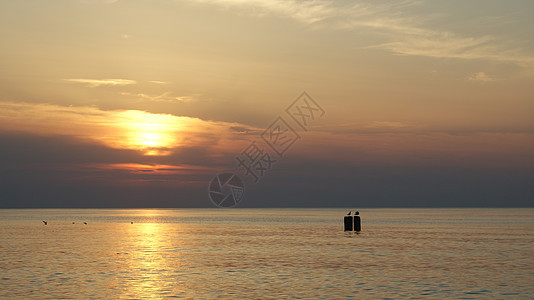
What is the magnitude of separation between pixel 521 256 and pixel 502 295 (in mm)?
23419

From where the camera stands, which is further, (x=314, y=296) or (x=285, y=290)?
(x=285, y=290)

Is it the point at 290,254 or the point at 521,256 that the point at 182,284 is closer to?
the point at 290,254

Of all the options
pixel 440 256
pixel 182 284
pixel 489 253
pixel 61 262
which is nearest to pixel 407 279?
pixel 182 284

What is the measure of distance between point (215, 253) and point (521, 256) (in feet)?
91.6

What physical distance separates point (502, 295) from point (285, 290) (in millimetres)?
11514

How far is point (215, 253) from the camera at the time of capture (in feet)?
188

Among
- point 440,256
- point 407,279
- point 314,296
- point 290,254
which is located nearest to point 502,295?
point 407,279

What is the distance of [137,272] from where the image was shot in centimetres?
4166

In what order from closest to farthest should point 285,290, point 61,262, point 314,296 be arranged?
point 314,296, point 285,290, point 61,262

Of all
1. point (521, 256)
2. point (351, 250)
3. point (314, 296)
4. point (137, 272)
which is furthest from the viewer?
point (351, 250)

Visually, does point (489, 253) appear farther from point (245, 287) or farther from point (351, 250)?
point (245, 287)

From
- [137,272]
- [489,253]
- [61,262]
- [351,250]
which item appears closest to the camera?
[137,272]

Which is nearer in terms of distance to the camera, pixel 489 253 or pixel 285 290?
pixel 285 290

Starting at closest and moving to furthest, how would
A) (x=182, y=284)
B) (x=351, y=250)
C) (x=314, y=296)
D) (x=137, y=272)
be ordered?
(x=314, y=296), (x=182, y=284), (x=137, y=272), (x=351, y=250)
